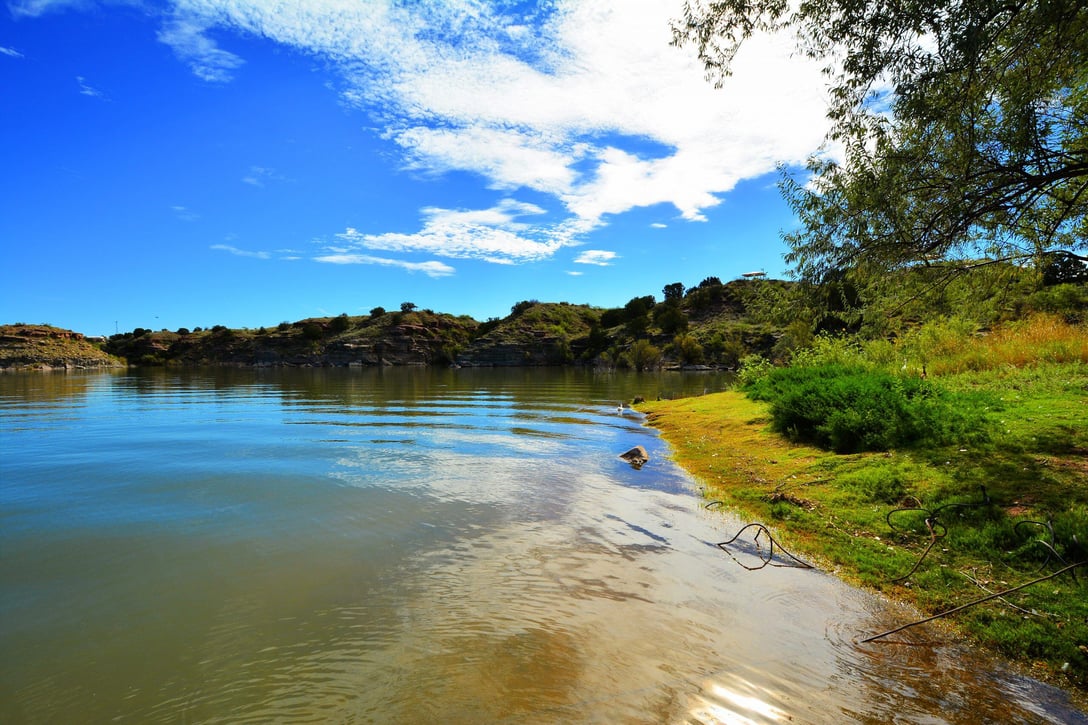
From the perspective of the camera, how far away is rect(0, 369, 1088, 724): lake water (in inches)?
180

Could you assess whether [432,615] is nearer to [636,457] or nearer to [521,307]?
[636,457]

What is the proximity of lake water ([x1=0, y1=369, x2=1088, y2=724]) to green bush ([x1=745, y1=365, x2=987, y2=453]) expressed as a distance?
13.1 ft

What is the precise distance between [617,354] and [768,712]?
346 feet

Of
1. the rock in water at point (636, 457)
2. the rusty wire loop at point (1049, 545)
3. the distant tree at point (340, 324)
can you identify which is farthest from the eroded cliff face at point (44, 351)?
the rusty wire loop at point (1049, 545)

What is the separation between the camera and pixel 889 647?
548 cm

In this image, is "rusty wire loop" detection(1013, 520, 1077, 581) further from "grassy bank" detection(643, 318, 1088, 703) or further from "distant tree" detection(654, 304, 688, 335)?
"distant tree" detection(654, 304, 688, 335)

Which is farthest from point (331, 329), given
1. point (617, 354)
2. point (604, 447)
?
point (604, 447)

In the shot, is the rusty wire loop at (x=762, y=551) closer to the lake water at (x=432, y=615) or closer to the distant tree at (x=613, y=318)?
the lake water at (x=432, y=615)

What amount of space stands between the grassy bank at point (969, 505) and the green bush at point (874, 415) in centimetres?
17

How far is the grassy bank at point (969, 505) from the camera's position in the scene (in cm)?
572

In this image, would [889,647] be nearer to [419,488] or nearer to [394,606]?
[394,606]

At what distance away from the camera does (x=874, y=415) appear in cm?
1241

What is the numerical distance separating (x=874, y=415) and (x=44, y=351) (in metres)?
155

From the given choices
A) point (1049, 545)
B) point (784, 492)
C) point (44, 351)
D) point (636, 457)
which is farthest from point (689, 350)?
point (44, 351)
